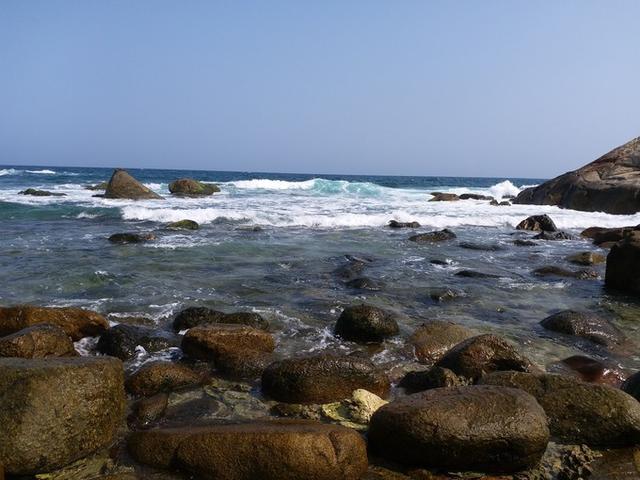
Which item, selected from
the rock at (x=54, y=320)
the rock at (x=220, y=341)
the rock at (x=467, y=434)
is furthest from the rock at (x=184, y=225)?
the rock at (x=467, y=434)

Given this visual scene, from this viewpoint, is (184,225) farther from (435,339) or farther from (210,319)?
(435,339)

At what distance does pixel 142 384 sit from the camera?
4418 mm

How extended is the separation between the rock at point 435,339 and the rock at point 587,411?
1477 mm

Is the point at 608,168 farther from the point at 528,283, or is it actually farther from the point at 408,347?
the point at 408,347

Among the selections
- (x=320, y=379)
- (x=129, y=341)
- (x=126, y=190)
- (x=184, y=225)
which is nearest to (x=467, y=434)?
(x=320, y=379)

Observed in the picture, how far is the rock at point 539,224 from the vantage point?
16.6 metres

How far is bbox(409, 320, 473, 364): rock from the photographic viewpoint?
5535mm

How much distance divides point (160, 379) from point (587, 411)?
329cm

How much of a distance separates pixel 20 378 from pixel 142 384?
1263 millimetres

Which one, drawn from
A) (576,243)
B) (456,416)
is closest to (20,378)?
(456,416)

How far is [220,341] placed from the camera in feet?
17.0

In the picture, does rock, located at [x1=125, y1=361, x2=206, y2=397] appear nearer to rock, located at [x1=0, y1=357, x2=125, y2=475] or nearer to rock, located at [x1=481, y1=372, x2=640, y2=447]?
rock, located at [x1=0, y1=357, x2=125, y2=475]

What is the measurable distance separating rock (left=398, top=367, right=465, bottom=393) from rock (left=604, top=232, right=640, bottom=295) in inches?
206

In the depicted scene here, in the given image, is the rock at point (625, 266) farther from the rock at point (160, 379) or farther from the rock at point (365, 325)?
the rock at point (160, 379)
